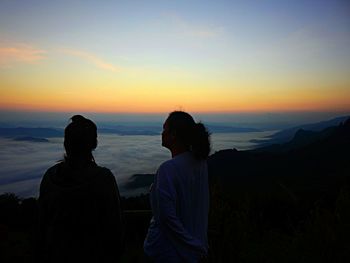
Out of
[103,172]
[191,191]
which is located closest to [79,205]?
[103,172]

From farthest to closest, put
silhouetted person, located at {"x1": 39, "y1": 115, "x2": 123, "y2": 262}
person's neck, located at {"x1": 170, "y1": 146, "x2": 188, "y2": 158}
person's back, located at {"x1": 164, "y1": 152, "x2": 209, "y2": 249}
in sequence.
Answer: person's neck, located at {"x1": 170, "y1": 146, "x2": 188, "y2": 158}, person's back, located at {"x1": 164, "y1": 152, "x2": 209, "y2": 249}, silhouetted person, located at {"x1": 39, "y1": 115, "x2": 123, "y2": 262}

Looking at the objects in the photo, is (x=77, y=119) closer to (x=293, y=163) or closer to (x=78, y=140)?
(x=78, y=140)

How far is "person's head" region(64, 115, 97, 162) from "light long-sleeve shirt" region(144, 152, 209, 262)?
1.48 feet

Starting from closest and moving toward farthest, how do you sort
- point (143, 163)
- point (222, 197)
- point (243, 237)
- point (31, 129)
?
point (243, 237)
point (222, 197)
point (143, 163)
point (31, 129)

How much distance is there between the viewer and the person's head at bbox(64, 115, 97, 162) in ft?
6.32

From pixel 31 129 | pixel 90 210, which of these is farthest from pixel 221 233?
pixel 31 129

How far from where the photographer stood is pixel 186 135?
2.11m

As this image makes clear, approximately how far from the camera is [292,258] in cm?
422

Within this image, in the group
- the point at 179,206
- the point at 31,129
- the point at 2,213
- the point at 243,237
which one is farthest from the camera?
the point at 31,129

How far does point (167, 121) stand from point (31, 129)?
143 metres

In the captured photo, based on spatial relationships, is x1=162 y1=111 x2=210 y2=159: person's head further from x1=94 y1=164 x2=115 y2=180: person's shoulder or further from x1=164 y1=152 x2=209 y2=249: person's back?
x1=94 y1=164 x2=115 y2=180: person's shoulder

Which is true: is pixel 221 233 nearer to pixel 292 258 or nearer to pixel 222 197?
pixel 222 197

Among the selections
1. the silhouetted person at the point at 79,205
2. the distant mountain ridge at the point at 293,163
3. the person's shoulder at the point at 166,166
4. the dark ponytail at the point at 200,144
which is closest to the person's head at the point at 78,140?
the silhouetted person at the point at 79,205

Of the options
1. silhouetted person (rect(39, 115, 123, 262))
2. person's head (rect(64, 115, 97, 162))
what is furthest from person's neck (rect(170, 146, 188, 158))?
person's head (rect(64, 115, 97, 162))
